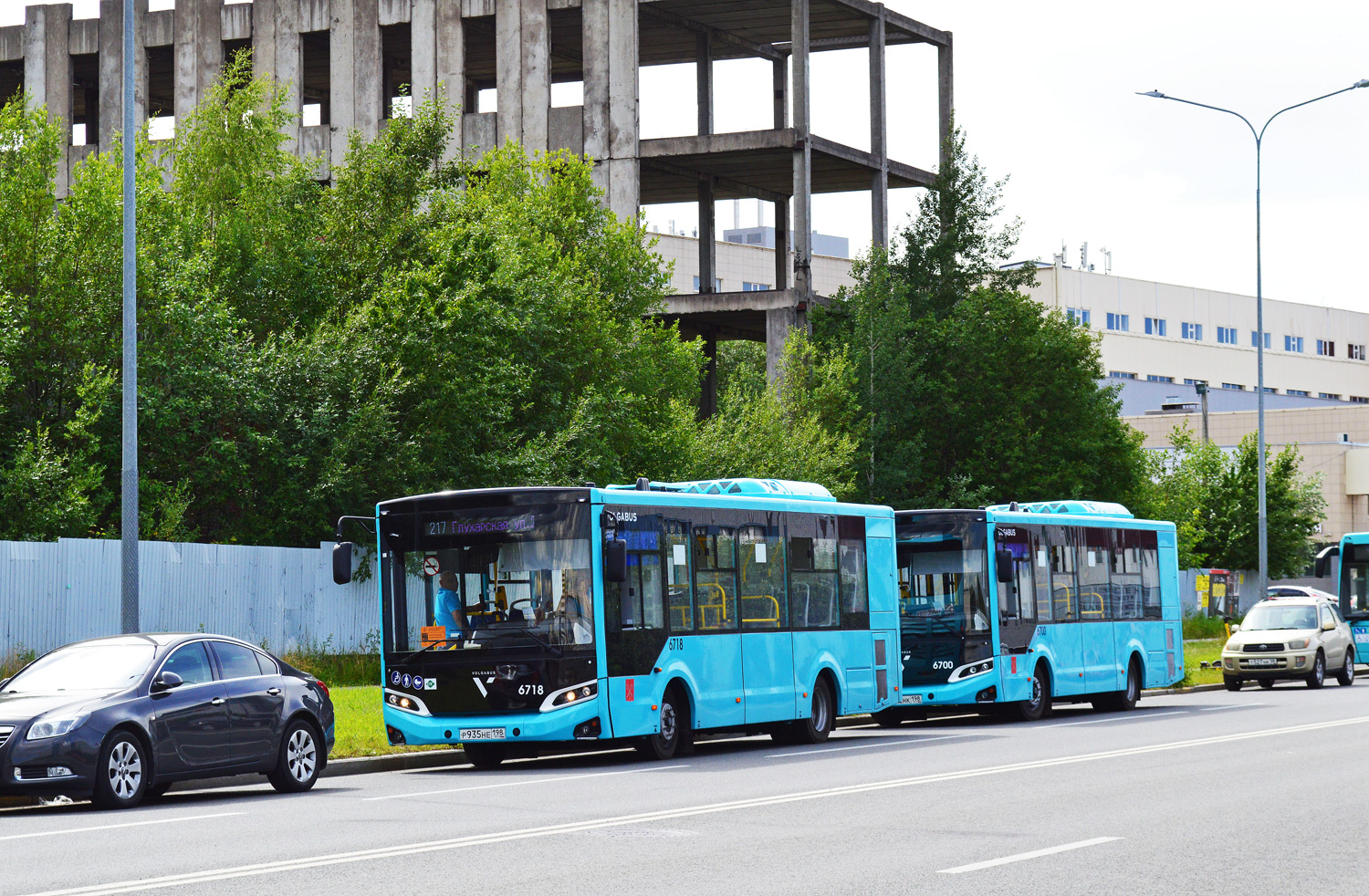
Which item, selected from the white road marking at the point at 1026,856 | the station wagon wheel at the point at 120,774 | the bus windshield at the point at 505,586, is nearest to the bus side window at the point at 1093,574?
the bus windshield at the point at 505,586

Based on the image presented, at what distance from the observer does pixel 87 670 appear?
50.0 ft

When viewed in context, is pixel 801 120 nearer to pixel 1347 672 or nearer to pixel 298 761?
pixel 1347 672

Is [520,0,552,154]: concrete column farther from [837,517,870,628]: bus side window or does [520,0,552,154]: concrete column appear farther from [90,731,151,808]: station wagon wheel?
[90,731,151,808]: station wagon wheel

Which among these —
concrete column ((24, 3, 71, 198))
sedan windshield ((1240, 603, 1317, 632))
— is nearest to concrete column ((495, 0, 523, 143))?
concrete column ((24, 3, 71, 198))

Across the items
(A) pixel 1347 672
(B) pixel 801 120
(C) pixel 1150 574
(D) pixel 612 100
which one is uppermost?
(D) pixel 612 100

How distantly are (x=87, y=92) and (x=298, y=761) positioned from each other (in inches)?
1844

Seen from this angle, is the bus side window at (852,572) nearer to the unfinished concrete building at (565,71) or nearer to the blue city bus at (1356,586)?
the blue city bus at (1356,586)

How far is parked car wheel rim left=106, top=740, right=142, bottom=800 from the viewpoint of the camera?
568 inches

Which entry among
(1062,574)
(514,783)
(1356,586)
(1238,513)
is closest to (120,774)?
(514,783)

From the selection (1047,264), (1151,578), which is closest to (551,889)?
(1151,578)

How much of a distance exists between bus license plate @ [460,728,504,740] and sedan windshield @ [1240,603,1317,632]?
2134 cm

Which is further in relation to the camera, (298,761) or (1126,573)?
(1126,573)

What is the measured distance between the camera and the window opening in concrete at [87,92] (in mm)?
55969

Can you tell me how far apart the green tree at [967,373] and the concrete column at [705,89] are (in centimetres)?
601
